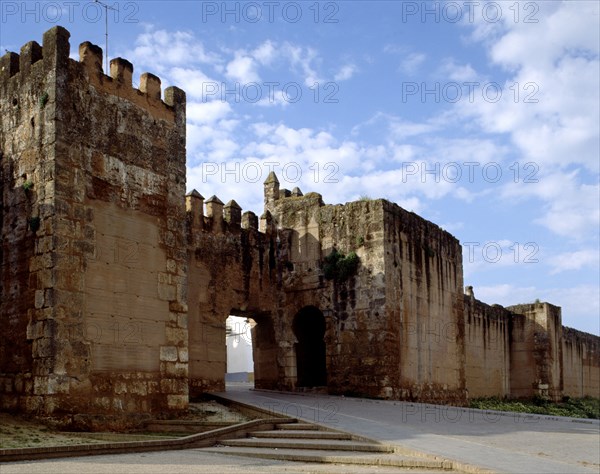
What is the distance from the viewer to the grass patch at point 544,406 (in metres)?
26.0

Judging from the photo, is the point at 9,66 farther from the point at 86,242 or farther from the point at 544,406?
the point at 544,406

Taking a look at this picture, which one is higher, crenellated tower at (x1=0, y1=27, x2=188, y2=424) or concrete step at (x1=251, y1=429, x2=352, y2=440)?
crenellated tower at (x1=0, y1=27, x2=188, y2=424)

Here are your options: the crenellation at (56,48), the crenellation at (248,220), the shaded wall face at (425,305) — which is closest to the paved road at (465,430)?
the shaded wall face at (425,305)

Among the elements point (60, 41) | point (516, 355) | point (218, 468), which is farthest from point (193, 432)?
point (516, 355)

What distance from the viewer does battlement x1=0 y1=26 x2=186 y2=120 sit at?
45.0ft

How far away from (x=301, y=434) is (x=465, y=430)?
10.4ft

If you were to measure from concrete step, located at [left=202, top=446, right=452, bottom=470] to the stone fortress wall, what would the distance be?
10.2 feet

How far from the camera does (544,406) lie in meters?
29.4

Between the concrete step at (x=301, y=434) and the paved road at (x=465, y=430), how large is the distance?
0.95 ft

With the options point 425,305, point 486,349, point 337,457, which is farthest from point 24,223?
point 486,349

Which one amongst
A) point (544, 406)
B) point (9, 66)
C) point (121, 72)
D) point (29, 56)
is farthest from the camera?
point (544, 406)

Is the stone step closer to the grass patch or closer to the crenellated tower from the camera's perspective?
the crenellated tower

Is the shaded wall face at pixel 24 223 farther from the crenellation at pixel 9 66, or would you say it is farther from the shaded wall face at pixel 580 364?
the shaded wall face at pixel 580 364

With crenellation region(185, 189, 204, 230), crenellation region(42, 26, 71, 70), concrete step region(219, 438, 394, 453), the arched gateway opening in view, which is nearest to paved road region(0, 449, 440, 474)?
concrete step region(219, 438, 394, 453)
